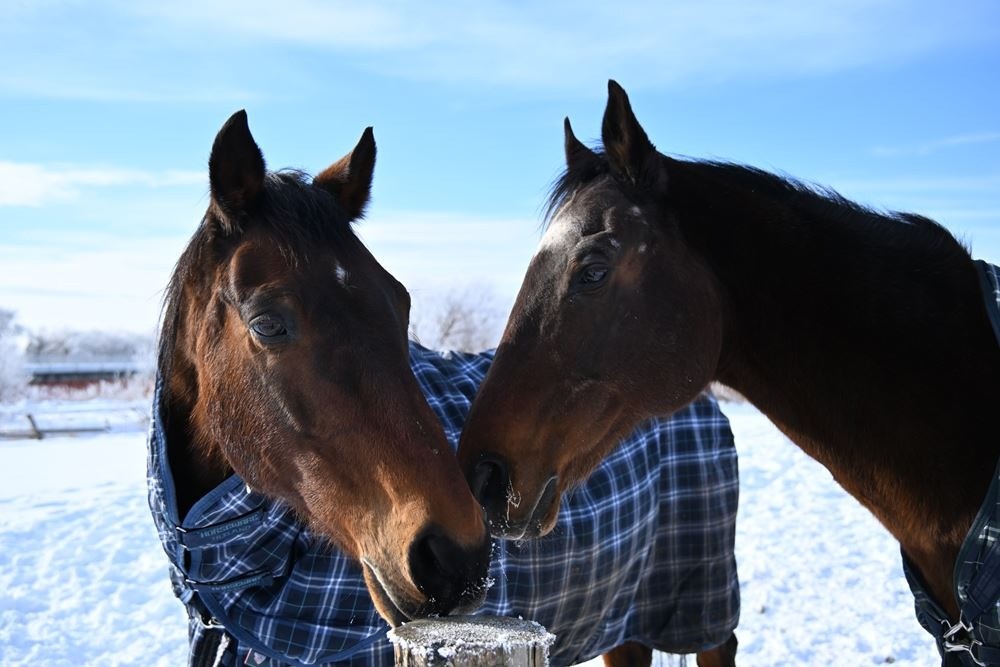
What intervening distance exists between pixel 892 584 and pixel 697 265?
583 centimetres

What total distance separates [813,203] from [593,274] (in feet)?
2.92

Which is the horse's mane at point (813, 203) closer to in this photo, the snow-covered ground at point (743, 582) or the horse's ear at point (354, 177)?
the horse's ear at point (354, 177)

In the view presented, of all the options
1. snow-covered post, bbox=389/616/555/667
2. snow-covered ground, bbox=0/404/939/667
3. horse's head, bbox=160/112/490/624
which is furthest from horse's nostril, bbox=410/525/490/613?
snow-covered ground, bbox=0/404/939/667

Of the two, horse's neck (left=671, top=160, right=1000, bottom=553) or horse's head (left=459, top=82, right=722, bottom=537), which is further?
horse's head (left=459, top=82, right=722, bottom=537)

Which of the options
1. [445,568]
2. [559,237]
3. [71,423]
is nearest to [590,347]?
[559,237]

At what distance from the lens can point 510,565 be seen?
320cm

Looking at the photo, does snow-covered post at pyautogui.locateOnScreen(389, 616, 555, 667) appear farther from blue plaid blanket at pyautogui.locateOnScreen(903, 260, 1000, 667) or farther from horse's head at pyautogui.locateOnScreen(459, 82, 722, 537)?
blue plaid blanket at pyautogui.locateOnScreen(903, 260, 1000, 667)

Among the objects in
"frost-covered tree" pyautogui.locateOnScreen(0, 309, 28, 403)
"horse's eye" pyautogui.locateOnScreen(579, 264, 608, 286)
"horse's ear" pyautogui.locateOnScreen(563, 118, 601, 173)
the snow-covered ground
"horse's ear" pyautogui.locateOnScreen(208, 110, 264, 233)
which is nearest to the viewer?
"horse's ear" pyautogui.locateOnScreen(208, 110, 264, 233)

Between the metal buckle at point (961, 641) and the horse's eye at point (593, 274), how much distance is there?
1.57 metres

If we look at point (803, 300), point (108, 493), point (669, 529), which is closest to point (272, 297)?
point (803, 300)

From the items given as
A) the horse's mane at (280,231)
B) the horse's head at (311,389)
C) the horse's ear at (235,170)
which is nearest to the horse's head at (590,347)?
the horse's head at (311,389)

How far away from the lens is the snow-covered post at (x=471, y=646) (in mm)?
1475

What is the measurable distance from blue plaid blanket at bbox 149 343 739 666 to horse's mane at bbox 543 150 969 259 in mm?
1033

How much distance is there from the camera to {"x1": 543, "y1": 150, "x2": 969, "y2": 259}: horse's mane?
2836 millimetres
